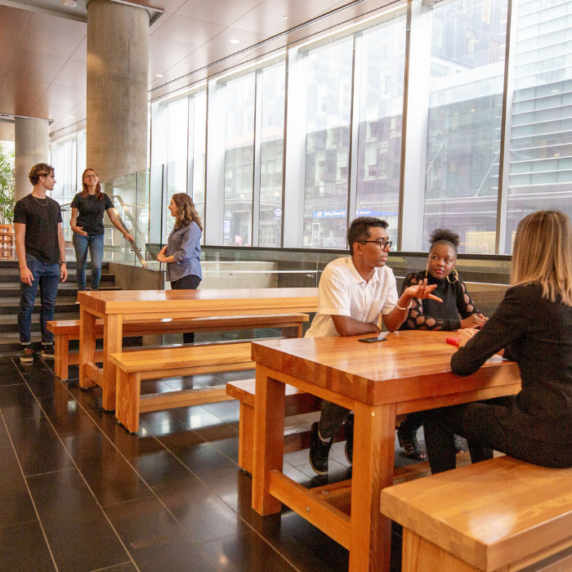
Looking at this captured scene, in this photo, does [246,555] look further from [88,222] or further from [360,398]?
[88,222]

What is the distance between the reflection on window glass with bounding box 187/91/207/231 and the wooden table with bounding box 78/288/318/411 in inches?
268

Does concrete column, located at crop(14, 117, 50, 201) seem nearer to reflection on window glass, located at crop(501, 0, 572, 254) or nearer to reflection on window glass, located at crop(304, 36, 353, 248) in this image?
reflection on window glass, located at crop(304, 36, 353, 248)

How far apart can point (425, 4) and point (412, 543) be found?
264 inches

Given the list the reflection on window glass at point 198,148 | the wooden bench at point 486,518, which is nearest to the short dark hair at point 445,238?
the wooden bench at point 486,518

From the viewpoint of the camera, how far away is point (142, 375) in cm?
330

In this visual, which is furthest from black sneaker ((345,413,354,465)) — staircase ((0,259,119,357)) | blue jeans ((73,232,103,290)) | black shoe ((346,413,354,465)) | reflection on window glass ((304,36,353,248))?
reflection on window glass ((304,36,353,248))

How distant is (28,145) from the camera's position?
1453cm

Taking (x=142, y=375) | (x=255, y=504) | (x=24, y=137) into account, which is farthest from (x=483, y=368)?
(x=24, y=137)

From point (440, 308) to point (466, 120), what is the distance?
4.09 meters

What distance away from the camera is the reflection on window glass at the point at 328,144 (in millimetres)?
7914

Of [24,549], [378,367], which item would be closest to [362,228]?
[378,367]

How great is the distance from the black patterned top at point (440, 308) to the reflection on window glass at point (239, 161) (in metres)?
6.95

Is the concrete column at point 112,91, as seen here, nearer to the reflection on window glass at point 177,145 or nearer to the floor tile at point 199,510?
the reflection on window glass at point 177,145

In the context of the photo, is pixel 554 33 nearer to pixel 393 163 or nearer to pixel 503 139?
pixel 503 139
